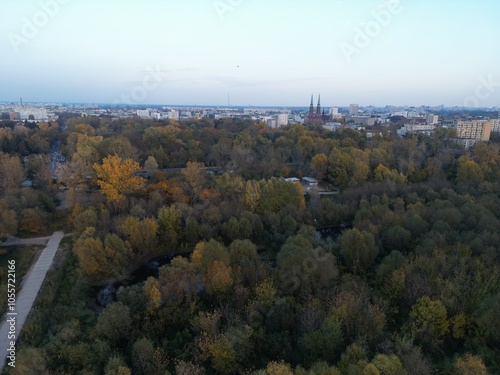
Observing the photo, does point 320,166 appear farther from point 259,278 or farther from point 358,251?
point 259,278

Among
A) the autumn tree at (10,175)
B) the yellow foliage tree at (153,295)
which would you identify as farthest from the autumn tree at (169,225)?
the autumn tree at (10,175)

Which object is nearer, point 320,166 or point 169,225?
point 169,225

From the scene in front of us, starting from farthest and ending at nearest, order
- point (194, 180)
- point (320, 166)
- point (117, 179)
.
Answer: point (320, 166), point (194, 180), point (117, 179)

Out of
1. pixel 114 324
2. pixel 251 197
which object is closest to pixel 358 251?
pixel 251 197

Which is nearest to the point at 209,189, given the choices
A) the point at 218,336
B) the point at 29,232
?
the point at 29,232

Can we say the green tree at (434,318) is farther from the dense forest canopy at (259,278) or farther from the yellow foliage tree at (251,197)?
the yellow foliage tree at (251,197)

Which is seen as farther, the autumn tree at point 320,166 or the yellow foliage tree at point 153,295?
the autumn tree at point 320,166
